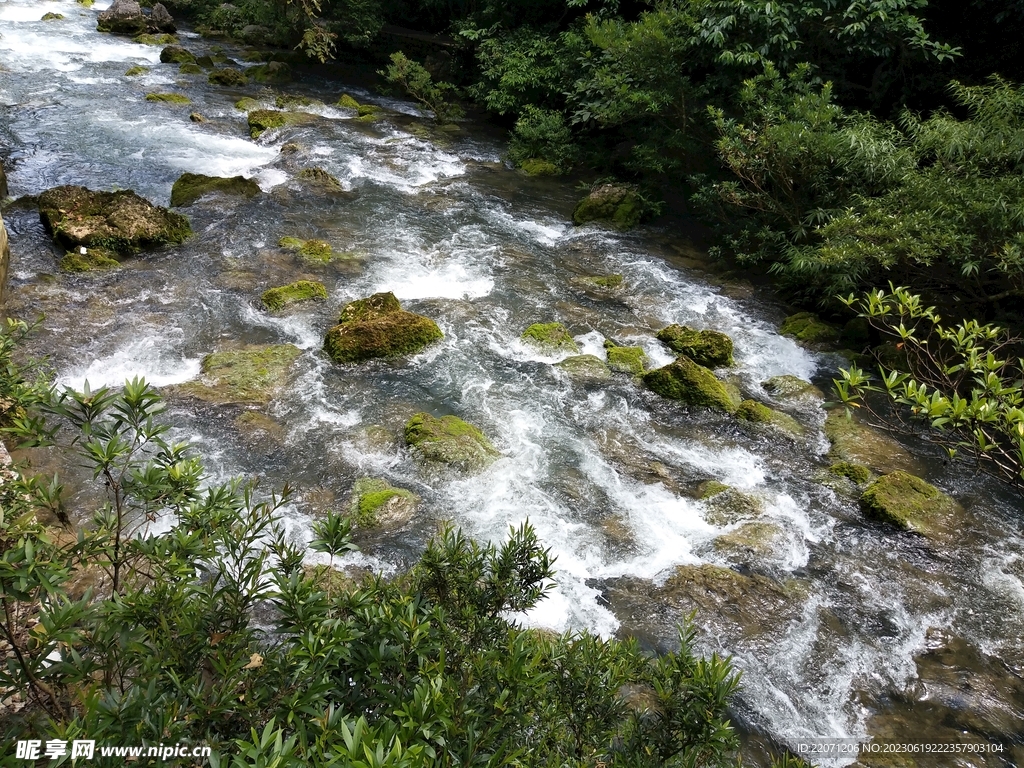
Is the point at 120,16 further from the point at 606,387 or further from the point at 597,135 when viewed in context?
the point at 606,387

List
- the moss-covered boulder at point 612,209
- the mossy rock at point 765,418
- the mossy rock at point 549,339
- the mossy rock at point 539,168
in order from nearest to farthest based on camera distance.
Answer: the mossy rock at point 765,418 → the mossy rock at point 549,339 → the moss-covered boulder at point 612,209 → the mossy rock at point 539,168

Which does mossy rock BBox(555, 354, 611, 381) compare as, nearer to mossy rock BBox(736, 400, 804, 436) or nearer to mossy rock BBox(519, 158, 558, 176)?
mossy rock BBox(736, 400, 804, 436)

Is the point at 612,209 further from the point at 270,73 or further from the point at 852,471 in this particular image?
the point at 270,73

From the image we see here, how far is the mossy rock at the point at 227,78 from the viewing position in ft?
62.8

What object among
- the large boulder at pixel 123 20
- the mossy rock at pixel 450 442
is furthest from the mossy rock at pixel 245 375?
the large boulder at pixel 123 20

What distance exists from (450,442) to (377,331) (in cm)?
232

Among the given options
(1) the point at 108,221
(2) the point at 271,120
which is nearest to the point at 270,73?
(2) the point at 271,120

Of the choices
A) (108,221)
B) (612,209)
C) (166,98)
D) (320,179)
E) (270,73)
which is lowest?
(108,221)

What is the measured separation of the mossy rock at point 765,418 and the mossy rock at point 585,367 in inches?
72.1

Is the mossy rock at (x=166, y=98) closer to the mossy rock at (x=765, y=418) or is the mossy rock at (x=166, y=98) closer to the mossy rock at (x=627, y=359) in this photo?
the mossy rock at (x=627, y=359)

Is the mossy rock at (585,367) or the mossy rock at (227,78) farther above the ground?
the mossy rock at (227,78)

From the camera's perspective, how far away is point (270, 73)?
2027 centimetres

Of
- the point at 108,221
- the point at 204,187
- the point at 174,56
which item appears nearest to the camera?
the point at 108,221

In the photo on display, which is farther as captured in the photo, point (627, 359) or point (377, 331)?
point (627, 359)
